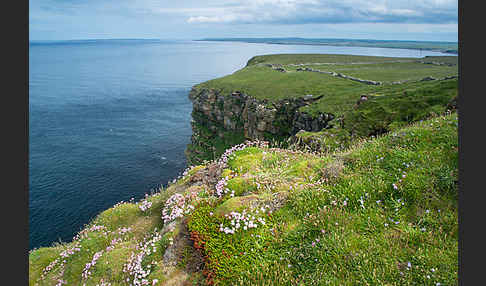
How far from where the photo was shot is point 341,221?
697 centimetres

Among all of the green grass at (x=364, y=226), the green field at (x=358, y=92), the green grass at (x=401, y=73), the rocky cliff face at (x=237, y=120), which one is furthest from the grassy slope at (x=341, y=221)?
the green grass at (x=401, y=73)

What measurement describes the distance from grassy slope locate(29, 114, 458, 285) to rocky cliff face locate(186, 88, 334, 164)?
38659 mm

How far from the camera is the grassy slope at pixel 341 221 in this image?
5836 millimetres

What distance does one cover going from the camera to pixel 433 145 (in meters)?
8.70

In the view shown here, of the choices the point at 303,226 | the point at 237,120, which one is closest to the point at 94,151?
the point at 237,120

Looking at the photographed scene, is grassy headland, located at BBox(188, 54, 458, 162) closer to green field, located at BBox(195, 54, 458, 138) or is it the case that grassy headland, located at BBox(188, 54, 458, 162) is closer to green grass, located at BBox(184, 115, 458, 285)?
green field, located at BBox(195, 54, 458, 138)

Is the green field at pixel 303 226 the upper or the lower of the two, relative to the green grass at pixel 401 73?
lower

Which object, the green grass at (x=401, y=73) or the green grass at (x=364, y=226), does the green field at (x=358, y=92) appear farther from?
the green grass at (x=364, y=226)

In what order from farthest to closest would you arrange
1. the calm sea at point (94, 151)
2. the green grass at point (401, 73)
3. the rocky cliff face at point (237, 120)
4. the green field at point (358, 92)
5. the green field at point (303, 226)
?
the green grass at point (401, 73) < the rocky cliff face at point (237, 120) < the calm sea at point (94, 151) < the green field at point (358, 92) < the green field at point (303, 226)

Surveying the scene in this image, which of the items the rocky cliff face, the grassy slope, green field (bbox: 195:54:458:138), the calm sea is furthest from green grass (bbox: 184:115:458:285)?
the calm sea

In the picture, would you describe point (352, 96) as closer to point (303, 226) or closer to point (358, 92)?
point (358, 92)

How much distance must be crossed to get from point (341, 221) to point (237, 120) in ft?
242

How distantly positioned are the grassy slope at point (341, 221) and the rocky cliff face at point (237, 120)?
3866 cm

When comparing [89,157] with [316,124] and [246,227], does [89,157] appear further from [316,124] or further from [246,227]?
[246,227]
